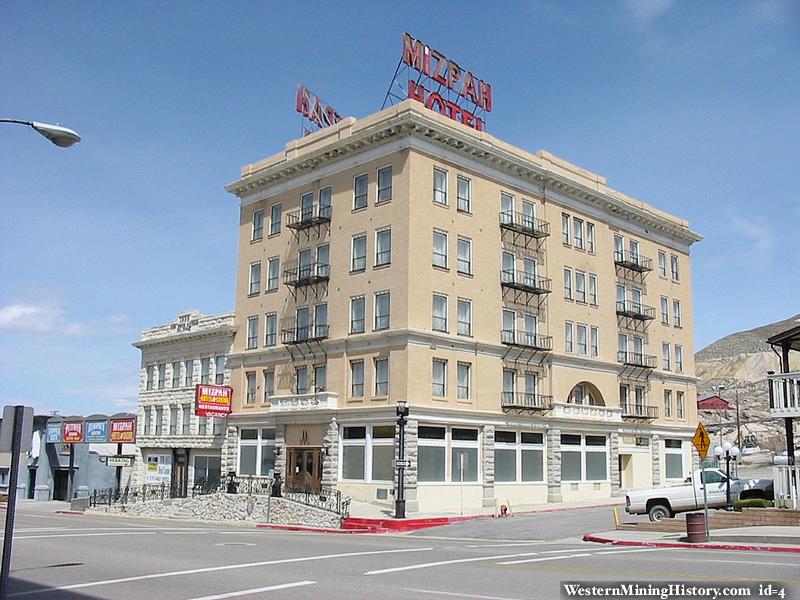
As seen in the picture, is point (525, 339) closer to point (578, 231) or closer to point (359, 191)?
point (578, 231)

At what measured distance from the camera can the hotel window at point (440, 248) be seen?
45.9 metres

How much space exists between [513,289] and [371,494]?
1474 centimetres

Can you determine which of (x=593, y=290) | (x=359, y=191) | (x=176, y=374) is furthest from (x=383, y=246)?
(x=176, y=374)

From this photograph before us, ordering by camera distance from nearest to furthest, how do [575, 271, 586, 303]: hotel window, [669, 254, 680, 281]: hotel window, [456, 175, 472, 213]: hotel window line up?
[456, 175, 472, 213]: hotel window → [575, 271, 586, 303]: hotel window → [669, 254, 680, 281]: hotel window

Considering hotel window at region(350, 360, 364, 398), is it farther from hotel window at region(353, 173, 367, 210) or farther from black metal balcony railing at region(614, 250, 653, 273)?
black metal balcony railing at region(614, 250, 653, 273)

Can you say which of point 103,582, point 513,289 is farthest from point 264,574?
point 513,289

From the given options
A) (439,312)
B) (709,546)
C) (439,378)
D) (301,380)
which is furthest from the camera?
(301,380)

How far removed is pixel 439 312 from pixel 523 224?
9.22m

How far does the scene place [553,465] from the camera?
50250mm

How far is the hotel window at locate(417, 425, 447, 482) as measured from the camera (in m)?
43.1

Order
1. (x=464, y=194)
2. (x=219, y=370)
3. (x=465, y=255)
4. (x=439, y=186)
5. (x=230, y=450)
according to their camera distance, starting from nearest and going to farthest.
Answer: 1. (x=439, y=186)
2. (x=465, y=255)
3. (x=464, y=194)
4. (x=230, y=450)
5. (x=219, y=370)

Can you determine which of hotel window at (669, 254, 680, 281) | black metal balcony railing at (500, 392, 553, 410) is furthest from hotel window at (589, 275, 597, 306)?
hotel window at (669, 254, 680, 281)

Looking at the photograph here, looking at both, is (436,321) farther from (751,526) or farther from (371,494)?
(751,526)

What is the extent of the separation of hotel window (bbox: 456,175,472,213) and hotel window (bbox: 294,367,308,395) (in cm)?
1293
